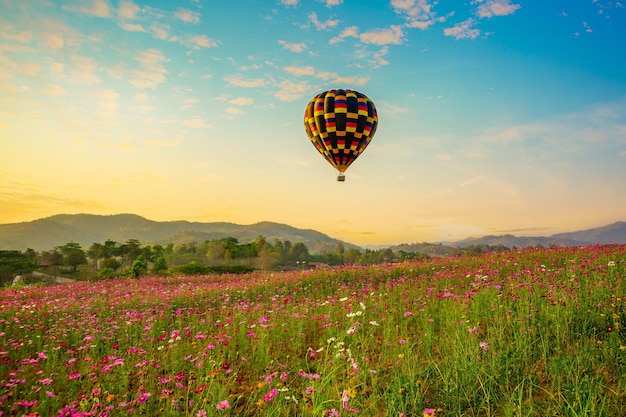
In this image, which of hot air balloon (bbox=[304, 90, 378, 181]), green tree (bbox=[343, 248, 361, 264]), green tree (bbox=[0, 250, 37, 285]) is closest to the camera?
hot air balloon (bbox=[304, 90, 378, 181])

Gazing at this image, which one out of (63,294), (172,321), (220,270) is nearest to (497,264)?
(172,321)

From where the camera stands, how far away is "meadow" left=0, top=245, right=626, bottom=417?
4.23m

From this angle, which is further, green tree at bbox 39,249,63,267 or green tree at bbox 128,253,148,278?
green tree at bbox 39,249,63,267

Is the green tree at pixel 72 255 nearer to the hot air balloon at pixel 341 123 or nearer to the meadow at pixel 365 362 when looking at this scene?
the hot air balloon at pixel 341 123

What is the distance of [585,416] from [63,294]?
18.4 meters

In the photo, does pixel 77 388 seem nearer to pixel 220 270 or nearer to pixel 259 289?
pixel 259 289

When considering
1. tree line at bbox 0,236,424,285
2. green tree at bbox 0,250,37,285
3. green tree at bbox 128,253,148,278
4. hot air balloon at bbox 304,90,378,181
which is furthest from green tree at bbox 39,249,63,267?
hot air balloon at bbox 304,90,378,181

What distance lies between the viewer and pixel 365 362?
529 centimetres

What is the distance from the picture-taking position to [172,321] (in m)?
9.92

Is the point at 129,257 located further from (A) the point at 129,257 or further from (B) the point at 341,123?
(B) the point at 341,123

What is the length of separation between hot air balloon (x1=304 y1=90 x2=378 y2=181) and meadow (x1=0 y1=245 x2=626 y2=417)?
33.7 ft

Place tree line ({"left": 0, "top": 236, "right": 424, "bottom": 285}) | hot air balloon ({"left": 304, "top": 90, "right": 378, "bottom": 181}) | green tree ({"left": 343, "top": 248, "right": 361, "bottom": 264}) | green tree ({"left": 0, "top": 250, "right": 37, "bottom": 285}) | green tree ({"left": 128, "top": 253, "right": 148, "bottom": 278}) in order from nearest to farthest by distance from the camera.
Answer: hot air balloon ({"left": 304, "top": 90, "right": 378, "bottom": 181}) < green tree ({"left": 343, "top": 248, "right": 361, "bottom": 264}) < green tree ({"left": 128, "top": 253, "right": 148, "bottom": 278}) < green tree ({"left": 0, "top": 250, "right": 37, "bottom": 285}) < tree line ({"left": 0, "top": 236, "right": 424, "bottom": 285})

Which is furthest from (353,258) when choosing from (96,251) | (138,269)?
(96,251)

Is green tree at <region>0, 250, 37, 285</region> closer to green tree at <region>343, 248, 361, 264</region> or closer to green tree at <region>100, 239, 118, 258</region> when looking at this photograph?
green tree at <region>100, 239, 118, 258</region>
